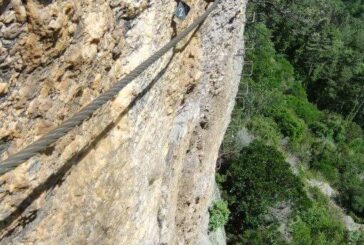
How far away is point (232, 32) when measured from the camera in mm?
8922

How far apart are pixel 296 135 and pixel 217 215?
81.3ft

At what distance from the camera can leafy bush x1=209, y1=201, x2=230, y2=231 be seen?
44.3ft

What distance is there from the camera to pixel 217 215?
13.7 m

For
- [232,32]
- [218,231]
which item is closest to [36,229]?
[232,32]

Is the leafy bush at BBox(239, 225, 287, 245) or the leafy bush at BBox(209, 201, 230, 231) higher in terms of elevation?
the leafy bush at BBox(209, 201, 230, 231)

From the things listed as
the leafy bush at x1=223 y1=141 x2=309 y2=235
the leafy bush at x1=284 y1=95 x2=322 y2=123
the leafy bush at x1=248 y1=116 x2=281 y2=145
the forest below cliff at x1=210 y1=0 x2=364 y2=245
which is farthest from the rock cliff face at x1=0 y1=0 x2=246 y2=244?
the leafy bush at x1=284 y1=95 x2=322 y2=123

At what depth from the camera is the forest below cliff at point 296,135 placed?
20.8 m

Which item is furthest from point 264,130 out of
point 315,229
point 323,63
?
point 323,63

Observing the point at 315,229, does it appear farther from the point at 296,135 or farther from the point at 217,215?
the point at 296,135

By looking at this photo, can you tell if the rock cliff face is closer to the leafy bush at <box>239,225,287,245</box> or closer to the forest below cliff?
the forest below cliff

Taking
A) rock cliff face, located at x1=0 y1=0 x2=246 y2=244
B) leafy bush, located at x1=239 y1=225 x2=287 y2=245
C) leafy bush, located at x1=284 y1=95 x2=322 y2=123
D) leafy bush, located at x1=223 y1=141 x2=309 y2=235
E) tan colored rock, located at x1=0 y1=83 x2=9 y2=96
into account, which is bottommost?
leafy bush, located at x1=284 y1=95 x2=322 y2=123

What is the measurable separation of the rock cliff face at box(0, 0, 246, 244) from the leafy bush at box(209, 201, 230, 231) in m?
5.37

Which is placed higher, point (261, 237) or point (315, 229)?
point (261, 237)

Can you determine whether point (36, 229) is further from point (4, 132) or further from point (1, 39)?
point (1, 39)
